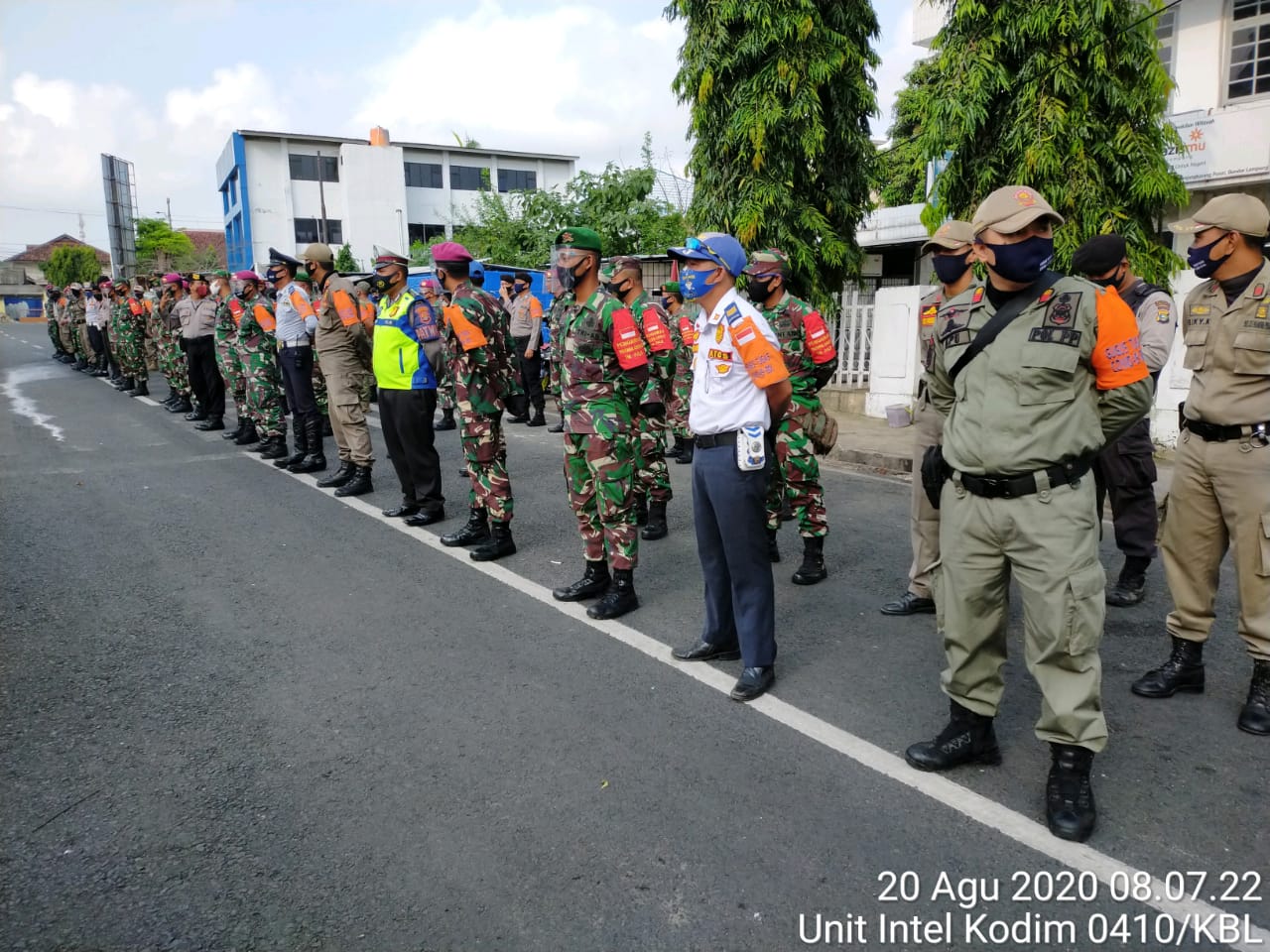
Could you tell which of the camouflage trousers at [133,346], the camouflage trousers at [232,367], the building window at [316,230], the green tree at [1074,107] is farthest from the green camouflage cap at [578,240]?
the building window at [316,230]

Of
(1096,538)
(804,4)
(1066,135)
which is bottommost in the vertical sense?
(1096,538)

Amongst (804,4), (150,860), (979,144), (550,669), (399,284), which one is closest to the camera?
(150,860)

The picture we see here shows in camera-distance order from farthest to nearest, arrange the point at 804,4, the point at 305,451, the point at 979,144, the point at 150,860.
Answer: the point at 804,4
the point at 979,144
the point at 305,451
the point at 150,860

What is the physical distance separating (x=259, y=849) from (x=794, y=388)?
3.89 meters

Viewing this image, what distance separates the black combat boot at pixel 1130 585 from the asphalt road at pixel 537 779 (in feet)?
0.39

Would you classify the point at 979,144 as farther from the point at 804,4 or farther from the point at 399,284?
the point at 399,284

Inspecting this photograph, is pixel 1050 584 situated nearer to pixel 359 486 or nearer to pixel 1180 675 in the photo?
pixel 1180 675

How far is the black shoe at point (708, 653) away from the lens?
14.2 ft

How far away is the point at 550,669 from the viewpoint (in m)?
4.26

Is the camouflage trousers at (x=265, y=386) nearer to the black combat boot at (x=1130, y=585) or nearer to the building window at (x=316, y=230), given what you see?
the black combat boot at (x=1130, y=585)

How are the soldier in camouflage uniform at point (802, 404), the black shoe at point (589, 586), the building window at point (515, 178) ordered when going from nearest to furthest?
the black shoe at point (589, 586) < the soldier in camouflage uniform at point (802, 404) < the building window at point (515, 178)

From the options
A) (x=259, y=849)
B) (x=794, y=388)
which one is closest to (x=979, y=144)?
(x=794, y=388)

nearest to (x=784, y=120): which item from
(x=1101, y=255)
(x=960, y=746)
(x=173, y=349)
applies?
(x=1101, y=255)

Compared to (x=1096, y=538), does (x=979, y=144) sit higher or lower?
higher
